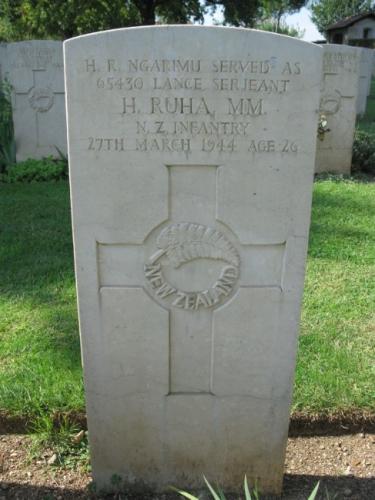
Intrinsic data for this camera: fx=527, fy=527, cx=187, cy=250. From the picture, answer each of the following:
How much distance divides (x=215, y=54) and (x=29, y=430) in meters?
1.85

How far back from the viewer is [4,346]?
298cm

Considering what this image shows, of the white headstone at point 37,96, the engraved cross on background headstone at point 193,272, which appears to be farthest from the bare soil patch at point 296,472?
the white headstone at point 37,96

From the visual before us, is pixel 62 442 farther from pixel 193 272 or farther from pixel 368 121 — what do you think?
pixel 368 121

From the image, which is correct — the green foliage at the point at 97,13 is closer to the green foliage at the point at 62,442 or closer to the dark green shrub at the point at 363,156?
the dark green shrub at the point at 363,156

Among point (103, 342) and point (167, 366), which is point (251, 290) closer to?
point (167, 366)

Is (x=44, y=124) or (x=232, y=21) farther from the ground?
(x=232, y=21)

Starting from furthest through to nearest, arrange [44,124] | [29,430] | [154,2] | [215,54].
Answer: [154,2] < [44,124] < [29,430] < [215,54]

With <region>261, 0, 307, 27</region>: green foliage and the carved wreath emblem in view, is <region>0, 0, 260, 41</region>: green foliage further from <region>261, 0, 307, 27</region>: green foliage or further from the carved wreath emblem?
the carved wreath emblem

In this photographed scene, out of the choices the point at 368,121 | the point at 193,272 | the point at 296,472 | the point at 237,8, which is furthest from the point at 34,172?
the point at 237,8

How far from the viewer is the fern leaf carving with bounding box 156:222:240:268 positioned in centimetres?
185

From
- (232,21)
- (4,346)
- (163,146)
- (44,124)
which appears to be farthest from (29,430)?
(232,21)

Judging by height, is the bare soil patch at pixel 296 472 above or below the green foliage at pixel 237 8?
below

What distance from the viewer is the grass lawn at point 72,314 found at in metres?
2.57

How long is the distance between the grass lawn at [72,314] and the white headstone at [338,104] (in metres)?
1.95
